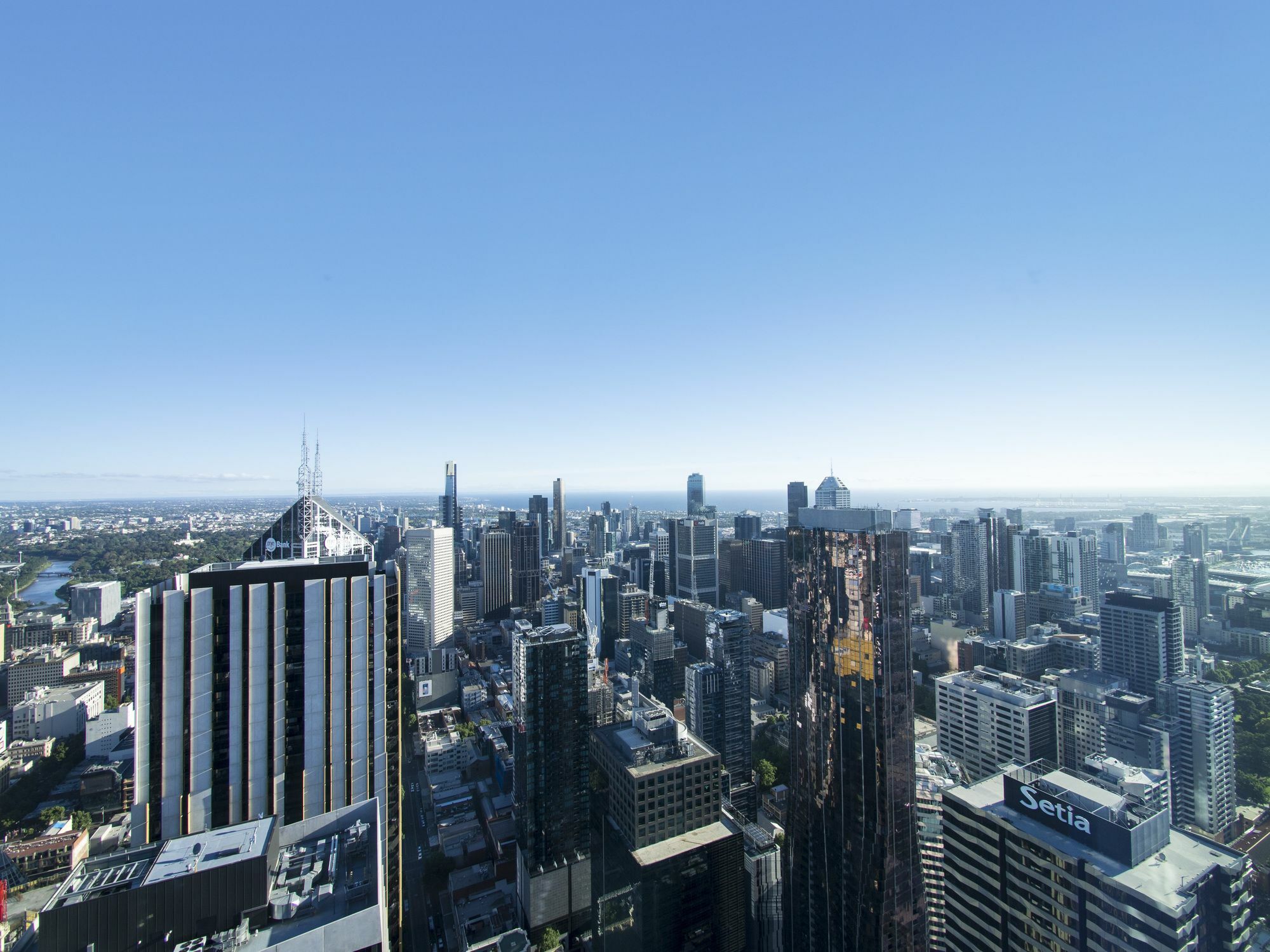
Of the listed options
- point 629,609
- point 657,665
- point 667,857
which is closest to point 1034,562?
point 629,609

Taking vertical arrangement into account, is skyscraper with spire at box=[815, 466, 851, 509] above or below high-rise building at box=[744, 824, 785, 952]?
above

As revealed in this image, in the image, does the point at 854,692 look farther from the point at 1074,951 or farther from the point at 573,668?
the point at 573,668

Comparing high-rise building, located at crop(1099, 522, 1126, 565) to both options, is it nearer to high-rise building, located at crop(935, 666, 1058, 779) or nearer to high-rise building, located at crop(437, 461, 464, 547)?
high-rise building, located at crop(935, 666, 1058, 779)

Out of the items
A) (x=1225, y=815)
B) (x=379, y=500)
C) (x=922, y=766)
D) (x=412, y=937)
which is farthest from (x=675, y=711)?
(x=379, y=500)

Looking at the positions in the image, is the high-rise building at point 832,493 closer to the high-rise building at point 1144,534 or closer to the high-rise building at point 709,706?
the high-rise building at point 709,706

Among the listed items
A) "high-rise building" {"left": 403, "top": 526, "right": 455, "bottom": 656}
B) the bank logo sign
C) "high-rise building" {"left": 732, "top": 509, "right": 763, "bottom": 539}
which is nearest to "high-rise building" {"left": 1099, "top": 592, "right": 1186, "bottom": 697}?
the bank logo sign

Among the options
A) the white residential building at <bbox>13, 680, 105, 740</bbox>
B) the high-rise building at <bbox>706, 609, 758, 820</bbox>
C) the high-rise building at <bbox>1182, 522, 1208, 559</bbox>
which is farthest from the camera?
the high-rise building at <bbox>1182, 522, 1208, 559</bbox>
